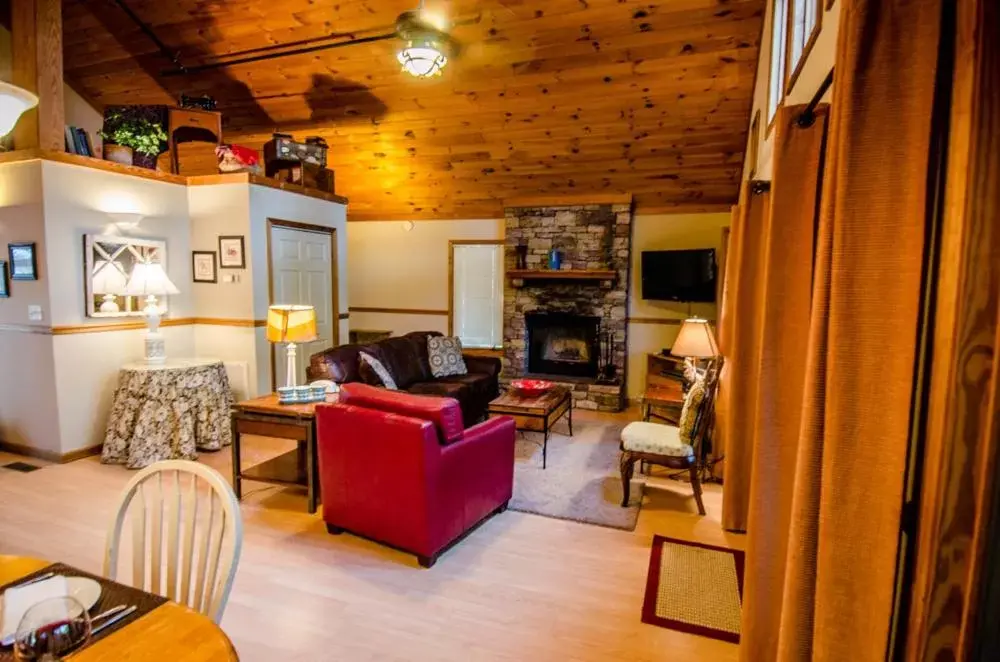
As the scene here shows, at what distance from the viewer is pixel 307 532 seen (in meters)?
3.19

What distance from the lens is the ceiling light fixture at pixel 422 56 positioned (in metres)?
3.86

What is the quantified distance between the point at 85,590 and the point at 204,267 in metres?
4.53

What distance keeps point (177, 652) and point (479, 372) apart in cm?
486

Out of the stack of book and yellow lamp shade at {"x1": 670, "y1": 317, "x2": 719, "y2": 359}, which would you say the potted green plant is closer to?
the stack of book

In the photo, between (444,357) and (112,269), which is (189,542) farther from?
(444,357)

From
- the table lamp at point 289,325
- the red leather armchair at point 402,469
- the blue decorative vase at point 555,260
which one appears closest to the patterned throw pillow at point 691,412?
the red leather armchair at point 402,469

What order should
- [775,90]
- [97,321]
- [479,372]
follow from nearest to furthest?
[775,90], [97,321], [479,372]

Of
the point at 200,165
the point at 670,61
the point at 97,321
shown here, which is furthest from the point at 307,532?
the point at 200,165

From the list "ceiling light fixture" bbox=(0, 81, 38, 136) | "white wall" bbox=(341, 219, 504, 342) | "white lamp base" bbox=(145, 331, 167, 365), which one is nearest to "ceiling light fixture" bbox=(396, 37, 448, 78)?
"ceiling light fixture" bbox=(0, 81, 38, 136)

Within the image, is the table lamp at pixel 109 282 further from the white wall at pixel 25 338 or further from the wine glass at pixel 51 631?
the wine glass at pixel 51 631

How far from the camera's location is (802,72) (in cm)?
275

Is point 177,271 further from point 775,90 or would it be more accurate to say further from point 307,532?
point 775,90

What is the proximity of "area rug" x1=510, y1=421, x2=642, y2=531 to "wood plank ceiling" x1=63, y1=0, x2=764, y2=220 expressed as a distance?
302 cm

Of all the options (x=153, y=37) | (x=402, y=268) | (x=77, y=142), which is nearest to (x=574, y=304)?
(x=402, y=268)
